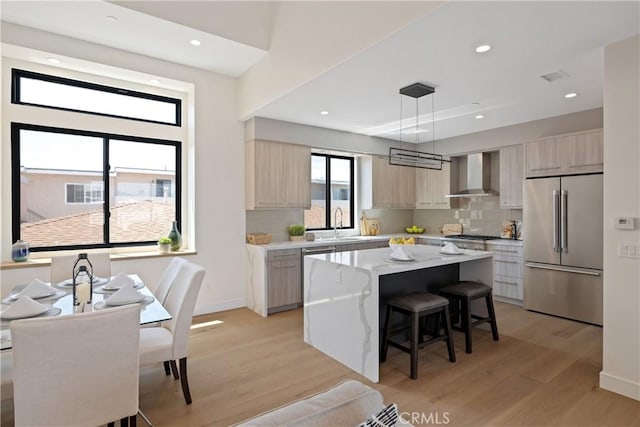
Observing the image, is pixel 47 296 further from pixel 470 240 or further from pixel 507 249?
pixel 507 249

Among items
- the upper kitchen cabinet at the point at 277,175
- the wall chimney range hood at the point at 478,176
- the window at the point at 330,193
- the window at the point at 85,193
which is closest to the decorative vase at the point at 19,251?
the window at the point at 85,193

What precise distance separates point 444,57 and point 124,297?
3.04 meters

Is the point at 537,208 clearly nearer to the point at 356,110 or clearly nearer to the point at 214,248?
the point at 356,110

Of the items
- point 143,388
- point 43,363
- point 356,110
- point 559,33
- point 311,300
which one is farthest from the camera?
point 356,110

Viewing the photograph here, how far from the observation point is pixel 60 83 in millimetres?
3863

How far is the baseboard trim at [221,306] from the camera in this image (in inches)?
176

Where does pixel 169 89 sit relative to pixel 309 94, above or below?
above

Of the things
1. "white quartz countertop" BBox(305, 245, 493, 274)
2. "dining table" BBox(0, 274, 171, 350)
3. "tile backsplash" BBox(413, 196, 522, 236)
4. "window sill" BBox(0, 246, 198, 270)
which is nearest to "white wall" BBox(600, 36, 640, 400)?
"white quartz countertop" BBox(305, 245, 493, 274)

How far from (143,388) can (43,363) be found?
1369 millimetres

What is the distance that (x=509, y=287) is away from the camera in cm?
493

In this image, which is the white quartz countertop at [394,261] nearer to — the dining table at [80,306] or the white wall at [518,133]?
the dining table at [80,306]

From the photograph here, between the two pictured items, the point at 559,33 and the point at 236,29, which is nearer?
the point at 559,33

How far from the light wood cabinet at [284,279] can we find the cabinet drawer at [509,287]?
2869 mm

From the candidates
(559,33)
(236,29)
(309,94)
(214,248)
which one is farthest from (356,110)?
(214,248)
